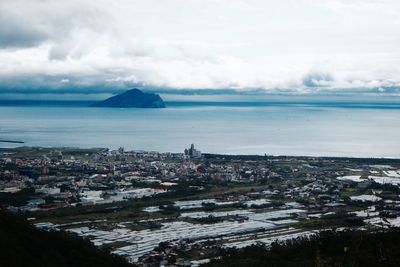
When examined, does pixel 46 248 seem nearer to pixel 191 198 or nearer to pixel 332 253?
pixel 332 253

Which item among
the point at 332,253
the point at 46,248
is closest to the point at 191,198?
the point at 46,248

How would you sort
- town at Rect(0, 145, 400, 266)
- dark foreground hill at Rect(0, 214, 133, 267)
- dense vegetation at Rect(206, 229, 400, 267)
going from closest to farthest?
dense vegetation at Rect(206, 229, 400, 267), dark foreground hill at Rect(0, 214, 133, 267), town at Rect(0, 145, 400, 266)

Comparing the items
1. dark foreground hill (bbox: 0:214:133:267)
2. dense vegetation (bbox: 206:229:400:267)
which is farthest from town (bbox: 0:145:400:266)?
dark foreground hill (bbox: 0:214:133:267)

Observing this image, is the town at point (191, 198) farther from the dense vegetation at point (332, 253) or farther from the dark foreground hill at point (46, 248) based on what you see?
the dark foreground hill at point (46, 248)

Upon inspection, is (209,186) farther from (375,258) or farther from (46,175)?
(375,258)

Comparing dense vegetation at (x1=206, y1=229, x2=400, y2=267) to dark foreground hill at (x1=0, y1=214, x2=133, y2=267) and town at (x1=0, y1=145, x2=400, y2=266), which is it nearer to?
town at (x1=0, y1=145, x2=400, y2=266)

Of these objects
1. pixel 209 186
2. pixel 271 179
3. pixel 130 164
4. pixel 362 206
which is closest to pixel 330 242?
pixel 362 206

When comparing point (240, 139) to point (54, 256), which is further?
point (240, 139)
